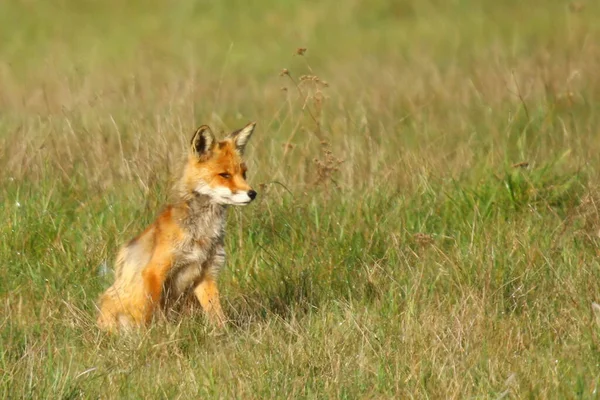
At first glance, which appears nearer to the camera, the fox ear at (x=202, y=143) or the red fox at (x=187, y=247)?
the red fox at (x=187, y=247)

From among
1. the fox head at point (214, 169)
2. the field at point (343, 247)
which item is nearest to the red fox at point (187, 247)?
the fox head at point (214, 169)

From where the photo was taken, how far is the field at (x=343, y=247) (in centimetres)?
500

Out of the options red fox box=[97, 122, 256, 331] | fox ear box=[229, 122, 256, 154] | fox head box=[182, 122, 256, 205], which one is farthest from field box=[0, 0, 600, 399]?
fox ear box=[229, 122, 256, 154]

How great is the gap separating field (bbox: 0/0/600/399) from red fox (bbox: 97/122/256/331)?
0.62 feet

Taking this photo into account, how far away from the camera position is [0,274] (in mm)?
6363

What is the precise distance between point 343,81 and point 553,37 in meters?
3.41

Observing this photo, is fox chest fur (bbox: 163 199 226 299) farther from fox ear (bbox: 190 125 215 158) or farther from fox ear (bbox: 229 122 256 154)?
fox ear (bbox: 229 122 256 154)

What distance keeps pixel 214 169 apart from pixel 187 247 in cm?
47

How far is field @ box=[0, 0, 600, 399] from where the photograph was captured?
500 cm

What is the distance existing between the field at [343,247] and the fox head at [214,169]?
595mm

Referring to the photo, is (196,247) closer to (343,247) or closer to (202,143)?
(202,143)

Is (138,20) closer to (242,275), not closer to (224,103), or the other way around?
(224,103)

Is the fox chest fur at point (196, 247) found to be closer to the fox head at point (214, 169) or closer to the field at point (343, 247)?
the fox head at point (214, 169)

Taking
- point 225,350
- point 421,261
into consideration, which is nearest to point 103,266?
point 225,350
